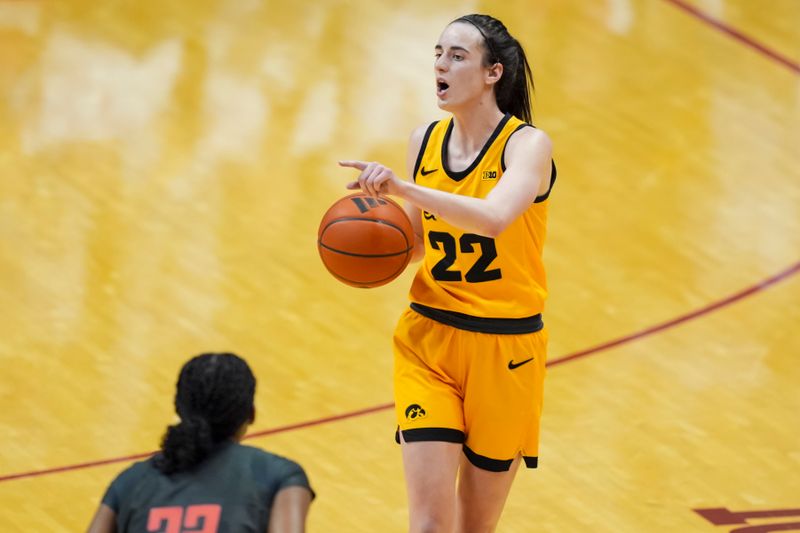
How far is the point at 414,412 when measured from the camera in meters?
5.29

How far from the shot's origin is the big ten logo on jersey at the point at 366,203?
5.49 metres

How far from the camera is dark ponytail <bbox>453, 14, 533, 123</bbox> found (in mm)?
5375

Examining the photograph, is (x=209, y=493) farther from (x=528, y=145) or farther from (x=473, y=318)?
(x=528, y=145)

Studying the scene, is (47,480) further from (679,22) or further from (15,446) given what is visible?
(679,22)

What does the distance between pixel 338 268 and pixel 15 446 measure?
2.53m

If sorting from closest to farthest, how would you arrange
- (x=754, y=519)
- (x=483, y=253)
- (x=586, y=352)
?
1. (x=483, y=253)
2. (x=754, y=519)
3. (x=586, y=352)

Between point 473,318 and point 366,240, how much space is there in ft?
1.57

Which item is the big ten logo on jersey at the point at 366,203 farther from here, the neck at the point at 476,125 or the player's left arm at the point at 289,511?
the player's left arm at the point at 289,511

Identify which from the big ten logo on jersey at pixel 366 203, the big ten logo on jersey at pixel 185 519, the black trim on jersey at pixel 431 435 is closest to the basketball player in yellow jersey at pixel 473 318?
the black trim on jersey at pixel 431 435

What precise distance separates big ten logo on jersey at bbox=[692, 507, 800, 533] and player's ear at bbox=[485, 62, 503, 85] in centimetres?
251

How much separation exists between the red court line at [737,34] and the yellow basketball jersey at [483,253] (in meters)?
7.19

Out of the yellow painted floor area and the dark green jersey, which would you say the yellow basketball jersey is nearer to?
the dark green jersey

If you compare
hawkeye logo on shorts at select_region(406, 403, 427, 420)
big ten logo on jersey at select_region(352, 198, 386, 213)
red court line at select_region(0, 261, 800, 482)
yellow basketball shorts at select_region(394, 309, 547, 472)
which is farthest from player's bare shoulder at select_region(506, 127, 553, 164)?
red court line at select_region(0, 261, 800, 482)

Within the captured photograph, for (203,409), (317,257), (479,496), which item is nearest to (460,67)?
(479,496)
